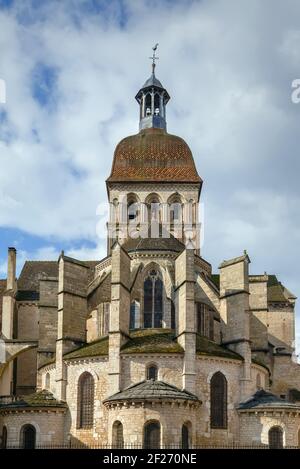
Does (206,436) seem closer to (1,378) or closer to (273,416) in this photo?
(273,416)

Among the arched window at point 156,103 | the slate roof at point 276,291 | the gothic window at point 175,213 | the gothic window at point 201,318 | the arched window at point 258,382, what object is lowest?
the arched window at point 258,382

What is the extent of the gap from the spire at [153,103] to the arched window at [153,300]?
18343 mm

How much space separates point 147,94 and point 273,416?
31.3 m

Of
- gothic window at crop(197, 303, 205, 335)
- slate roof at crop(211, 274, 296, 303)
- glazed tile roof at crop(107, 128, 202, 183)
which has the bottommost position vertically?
gothic window at crop(197, 303, 205, 335)

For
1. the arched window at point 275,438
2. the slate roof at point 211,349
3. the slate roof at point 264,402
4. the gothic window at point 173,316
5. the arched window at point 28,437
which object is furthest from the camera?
the gothic window at point 173,316

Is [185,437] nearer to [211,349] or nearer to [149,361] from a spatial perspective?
[149,361]

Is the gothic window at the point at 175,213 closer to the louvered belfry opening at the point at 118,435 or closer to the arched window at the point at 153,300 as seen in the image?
the arched window at the point at 153,300

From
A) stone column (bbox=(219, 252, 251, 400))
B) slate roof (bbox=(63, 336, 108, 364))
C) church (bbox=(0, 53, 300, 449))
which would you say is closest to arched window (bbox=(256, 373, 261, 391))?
church (bbox=(0, 53, 300, 449))

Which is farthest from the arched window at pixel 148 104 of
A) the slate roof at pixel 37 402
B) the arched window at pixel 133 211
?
the slate roof at pixel 37 402

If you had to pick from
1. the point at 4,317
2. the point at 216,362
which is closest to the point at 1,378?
→ the point at 4,317

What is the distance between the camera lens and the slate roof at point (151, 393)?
40500 millimetres

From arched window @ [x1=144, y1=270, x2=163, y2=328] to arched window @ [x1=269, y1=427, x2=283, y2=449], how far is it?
960cm

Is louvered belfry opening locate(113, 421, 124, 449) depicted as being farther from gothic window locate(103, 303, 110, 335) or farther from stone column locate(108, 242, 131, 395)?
gothic window locate(103, 303, 110, 335)

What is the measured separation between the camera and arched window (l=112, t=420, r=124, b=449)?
134 ft
